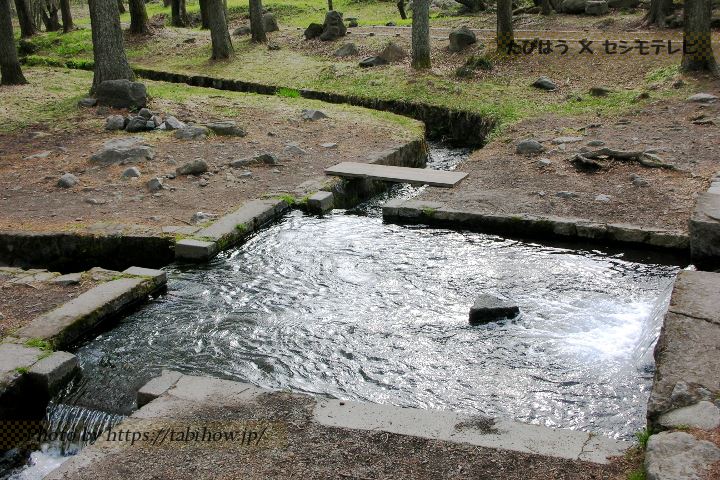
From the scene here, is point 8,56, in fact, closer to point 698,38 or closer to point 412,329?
point 412,329

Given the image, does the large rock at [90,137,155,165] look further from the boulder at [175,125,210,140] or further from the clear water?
the clear water

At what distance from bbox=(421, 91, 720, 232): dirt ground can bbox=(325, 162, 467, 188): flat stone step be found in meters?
0.21

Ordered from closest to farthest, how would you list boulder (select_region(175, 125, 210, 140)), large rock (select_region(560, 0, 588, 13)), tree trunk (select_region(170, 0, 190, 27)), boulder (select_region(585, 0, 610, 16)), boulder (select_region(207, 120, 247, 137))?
boulder (select_region(175, 125, 210, 140)), boulder (select_region(207, 120, 247, 137)), boulder (select_region(585, 0, 610, 16)), large rock (select_region(560, 0, 588, 13)), tree trunk (select_region(170, 0, 190, 27))

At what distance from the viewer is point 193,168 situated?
10.6m

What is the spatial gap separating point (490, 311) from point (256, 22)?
18.7 meters

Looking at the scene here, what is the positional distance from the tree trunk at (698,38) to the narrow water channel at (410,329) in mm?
8398

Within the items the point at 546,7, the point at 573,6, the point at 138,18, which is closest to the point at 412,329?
the point at 573,6

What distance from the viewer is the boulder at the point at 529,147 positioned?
37.0ft

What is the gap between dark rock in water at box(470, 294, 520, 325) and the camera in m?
6.48

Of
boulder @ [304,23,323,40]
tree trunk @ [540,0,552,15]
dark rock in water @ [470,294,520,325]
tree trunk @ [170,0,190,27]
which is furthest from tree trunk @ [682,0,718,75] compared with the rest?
tree trunk @ [170,0,190,27]

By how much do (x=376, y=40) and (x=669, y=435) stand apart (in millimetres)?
19438

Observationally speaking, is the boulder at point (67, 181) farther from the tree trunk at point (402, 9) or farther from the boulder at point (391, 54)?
the tree trunk at point (402, 9)

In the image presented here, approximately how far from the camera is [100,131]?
13.1 metres

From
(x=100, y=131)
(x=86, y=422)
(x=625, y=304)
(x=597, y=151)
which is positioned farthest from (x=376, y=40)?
(x=86, y=422)
